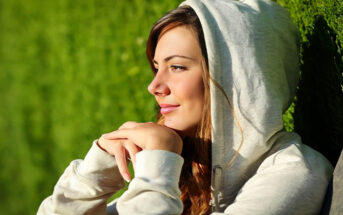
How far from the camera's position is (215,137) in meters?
2.48

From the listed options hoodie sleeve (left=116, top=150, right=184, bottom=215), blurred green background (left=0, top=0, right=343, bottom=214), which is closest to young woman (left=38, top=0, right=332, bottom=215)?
hoodie sleeve (left=116, top=150, right=184, bottom=215)

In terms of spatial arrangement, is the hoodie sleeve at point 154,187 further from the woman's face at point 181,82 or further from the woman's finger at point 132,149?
the woman's face at point 181,82

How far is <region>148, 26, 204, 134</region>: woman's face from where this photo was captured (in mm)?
2555

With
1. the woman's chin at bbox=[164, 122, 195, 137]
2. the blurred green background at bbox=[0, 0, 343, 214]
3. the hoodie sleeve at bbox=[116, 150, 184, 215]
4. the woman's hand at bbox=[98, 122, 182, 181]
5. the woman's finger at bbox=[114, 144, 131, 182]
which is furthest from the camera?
the blurred green background at bbox=[0, 0, 343, 214]

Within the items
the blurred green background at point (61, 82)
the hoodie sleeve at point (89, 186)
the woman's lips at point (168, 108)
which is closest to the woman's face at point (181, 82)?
the woman's lips at point (168, 108)

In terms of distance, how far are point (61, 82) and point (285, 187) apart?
16.4 ft

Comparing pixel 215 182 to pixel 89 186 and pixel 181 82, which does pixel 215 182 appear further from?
pixel 89 186

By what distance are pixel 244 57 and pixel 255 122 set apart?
27 cm

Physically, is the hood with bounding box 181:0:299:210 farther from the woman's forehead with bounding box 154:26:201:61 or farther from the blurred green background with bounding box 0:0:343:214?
the blurred green background with bounding box 0:0:343:214

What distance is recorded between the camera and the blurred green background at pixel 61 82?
538 cm

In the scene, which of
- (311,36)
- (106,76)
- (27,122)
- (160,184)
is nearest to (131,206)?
(160,184)

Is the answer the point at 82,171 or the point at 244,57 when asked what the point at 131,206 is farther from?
the point at 244,57

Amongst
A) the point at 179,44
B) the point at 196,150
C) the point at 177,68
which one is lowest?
the point at 196,150

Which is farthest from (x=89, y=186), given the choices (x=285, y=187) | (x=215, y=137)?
(x=285, y=187)
